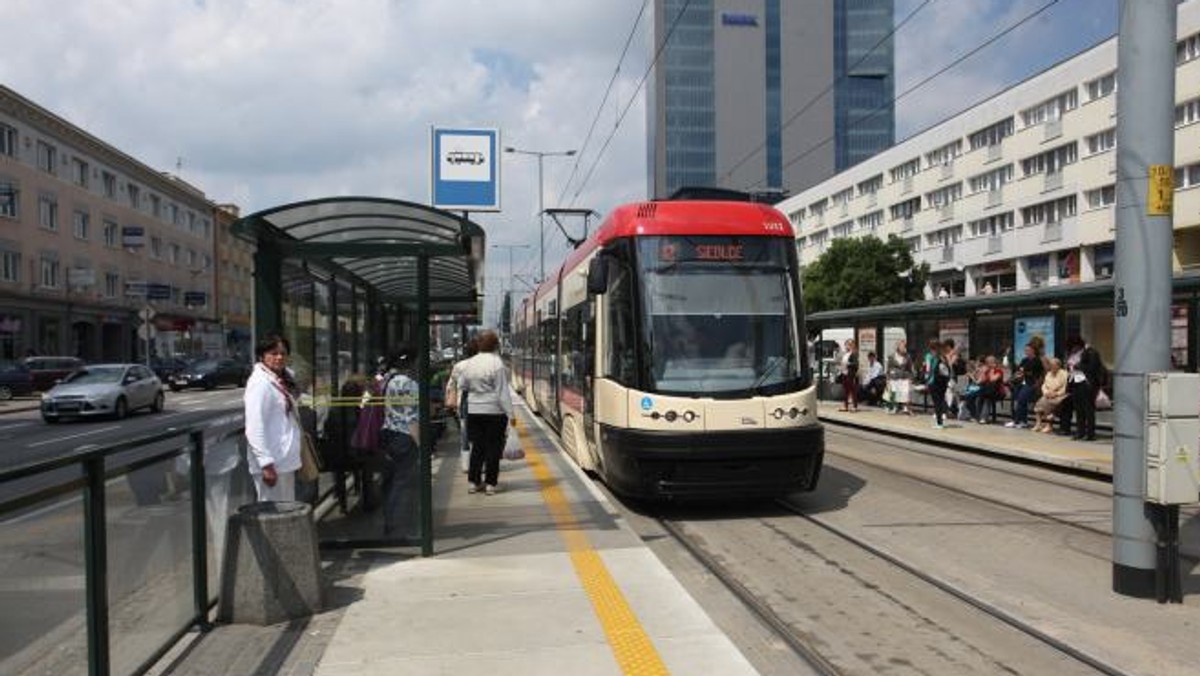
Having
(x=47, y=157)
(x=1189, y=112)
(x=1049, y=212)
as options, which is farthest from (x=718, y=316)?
(x=1049, y=212)

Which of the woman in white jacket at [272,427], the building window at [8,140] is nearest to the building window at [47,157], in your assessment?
the building window at [8,140]

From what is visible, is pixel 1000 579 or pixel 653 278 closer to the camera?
pixel 1000 579

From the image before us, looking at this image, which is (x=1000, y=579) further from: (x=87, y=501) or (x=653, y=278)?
(x=87, y=501)

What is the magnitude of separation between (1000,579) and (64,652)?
A: 565 cm

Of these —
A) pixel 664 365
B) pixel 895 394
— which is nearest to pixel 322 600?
pixel 664 365

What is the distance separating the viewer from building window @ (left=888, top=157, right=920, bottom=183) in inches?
3093

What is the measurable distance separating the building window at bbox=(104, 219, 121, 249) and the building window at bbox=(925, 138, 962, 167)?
5472cm

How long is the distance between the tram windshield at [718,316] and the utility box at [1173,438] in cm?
381

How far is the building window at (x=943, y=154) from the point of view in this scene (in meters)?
71.6

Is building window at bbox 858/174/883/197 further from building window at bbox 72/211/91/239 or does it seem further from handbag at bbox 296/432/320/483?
handbag at bbox 296/432/320/483

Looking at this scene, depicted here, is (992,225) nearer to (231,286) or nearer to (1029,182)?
(1029,182)

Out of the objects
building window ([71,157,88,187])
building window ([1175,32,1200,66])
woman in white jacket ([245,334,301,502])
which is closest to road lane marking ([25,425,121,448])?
woman in white jacket ([245,334,301,502])

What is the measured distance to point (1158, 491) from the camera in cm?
624

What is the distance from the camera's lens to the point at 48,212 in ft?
176
